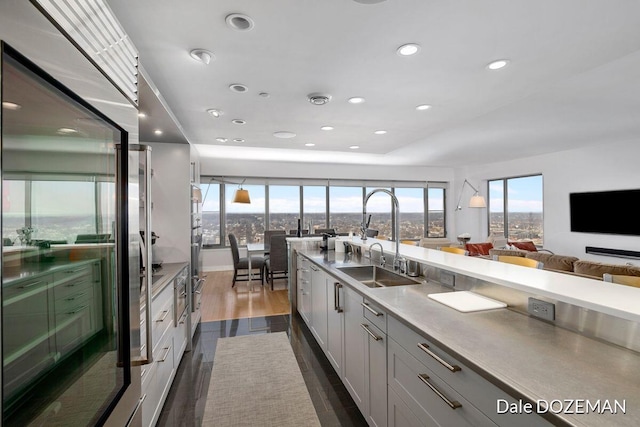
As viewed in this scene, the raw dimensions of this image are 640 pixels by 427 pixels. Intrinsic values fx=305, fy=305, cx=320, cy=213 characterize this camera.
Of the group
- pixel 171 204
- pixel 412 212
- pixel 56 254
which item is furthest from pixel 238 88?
pixel 412 212

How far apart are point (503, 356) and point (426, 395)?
0.38 meters

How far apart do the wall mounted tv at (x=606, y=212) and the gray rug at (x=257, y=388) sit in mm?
6174

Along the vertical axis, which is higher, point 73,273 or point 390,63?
point 390,63

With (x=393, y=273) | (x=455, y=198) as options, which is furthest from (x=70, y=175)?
(x=455, y=198)

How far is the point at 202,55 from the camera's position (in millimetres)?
2143

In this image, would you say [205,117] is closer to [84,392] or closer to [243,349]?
[243,349]

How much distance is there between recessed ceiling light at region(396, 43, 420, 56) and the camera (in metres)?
2.05

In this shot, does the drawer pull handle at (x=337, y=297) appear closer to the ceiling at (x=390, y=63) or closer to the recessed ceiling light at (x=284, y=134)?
the ceiling at (x=390, y=63)

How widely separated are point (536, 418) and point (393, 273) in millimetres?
1743

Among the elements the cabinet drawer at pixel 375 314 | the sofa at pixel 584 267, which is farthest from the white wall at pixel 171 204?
the sofa at pixel 584 267

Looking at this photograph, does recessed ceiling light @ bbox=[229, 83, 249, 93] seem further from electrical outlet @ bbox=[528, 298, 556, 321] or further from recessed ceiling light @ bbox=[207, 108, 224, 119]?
electrical outlet @ bbox=[528, 298, 556, 321]

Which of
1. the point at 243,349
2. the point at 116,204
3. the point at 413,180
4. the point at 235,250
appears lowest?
the point at 243,349

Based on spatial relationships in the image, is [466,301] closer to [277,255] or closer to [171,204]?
[171,204]

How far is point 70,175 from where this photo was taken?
0.79m
